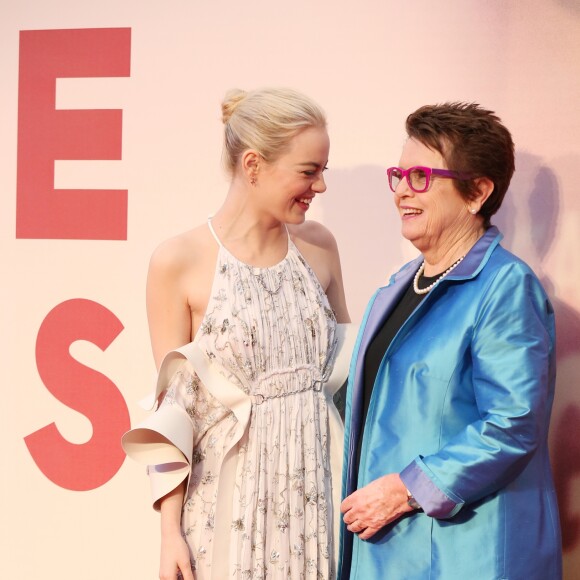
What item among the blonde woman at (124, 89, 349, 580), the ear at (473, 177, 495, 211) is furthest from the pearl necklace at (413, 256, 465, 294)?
the blonde woman at (124, 89, 349, 580)

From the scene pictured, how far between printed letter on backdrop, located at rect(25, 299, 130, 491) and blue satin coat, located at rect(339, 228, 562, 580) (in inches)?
49.6

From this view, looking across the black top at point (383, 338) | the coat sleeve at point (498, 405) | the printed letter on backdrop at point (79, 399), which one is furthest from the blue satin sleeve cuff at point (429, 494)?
the printed letter on backdrop at point (79, 399)

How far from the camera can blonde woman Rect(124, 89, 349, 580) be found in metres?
1.92

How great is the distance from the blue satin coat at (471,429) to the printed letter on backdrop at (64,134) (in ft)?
4.49

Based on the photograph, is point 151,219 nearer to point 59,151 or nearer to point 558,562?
point 59,151

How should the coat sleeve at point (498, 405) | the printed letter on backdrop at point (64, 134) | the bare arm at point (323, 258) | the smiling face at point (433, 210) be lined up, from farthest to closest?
1. the printed letter on backdrop at point (64, 134)
2. the bare arm at point (323, 258)
3. the smiling face at point (433, 210)
4. the coat sleeve at point (498, 405)

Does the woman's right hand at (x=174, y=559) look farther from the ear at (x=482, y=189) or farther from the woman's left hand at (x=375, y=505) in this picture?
the ear at (x=482, y=189)

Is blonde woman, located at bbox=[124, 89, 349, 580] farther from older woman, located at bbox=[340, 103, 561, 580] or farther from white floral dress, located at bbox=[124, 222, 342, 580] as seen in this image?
older woman, located at bbox=[340, 103, 561, 580]

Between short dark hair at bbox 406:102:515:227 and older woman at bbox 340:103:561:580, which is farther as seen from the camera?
short dark hair at bbox 406:102:515:227

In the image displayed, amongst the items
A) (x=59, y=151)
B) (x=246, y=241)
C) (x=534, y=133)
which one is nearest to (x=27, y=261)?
(x=59, y=151)

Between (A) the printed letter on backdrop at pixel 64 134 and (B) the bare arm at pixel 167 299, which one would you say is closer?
(B) the bare arm at pixel 167 299

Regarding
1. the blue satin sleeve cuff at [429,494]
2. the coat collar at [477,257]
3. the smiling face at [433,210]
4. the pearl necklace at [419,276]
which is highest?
the smiling face at [433,210]

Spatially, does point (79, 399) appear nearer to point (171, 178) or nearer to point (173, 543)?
point (171, 178)

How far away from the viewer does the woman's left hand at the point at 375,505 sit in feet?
5.40
